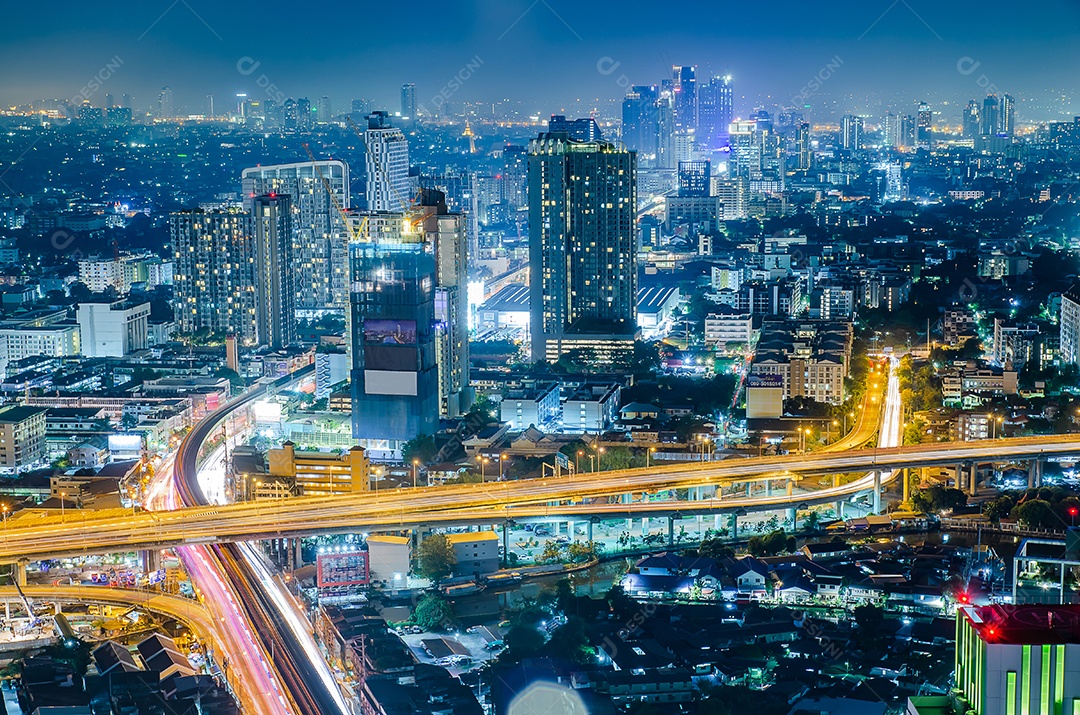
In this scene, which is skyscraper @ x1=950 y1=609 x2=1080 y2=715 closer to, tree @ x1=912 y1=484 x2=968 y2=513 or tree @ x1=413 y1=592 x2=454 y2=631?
tree @ x1=413 y1=592 x2=454 y2=631

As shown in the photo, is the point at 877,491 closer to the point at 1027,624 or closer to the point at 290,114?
the point at 1027,624

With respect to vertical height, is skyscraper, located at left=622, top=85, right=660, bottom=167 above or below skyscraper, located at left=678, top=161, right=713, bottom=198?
above

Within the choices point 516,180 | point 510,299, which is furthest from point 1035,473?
point 516,180

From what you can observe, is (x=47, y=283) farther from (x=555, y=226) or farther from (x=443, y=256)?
(x=443, y=256)

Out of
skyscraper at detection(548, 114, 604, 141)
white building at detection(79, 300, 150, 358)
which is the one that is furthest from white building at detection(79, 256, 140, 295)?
skyscraper at detection(548, 114, 604, 141)

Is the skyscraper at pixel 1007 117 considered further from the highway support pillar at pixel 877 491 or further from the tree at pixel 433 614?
the tree at pixel 433 614

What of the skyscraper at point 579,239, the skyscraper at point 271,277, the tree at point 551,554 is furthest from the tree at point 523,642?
the skyscraper at point 271,277

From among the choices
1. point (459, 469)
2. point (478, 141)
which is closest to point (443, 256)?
point (459, 469)
